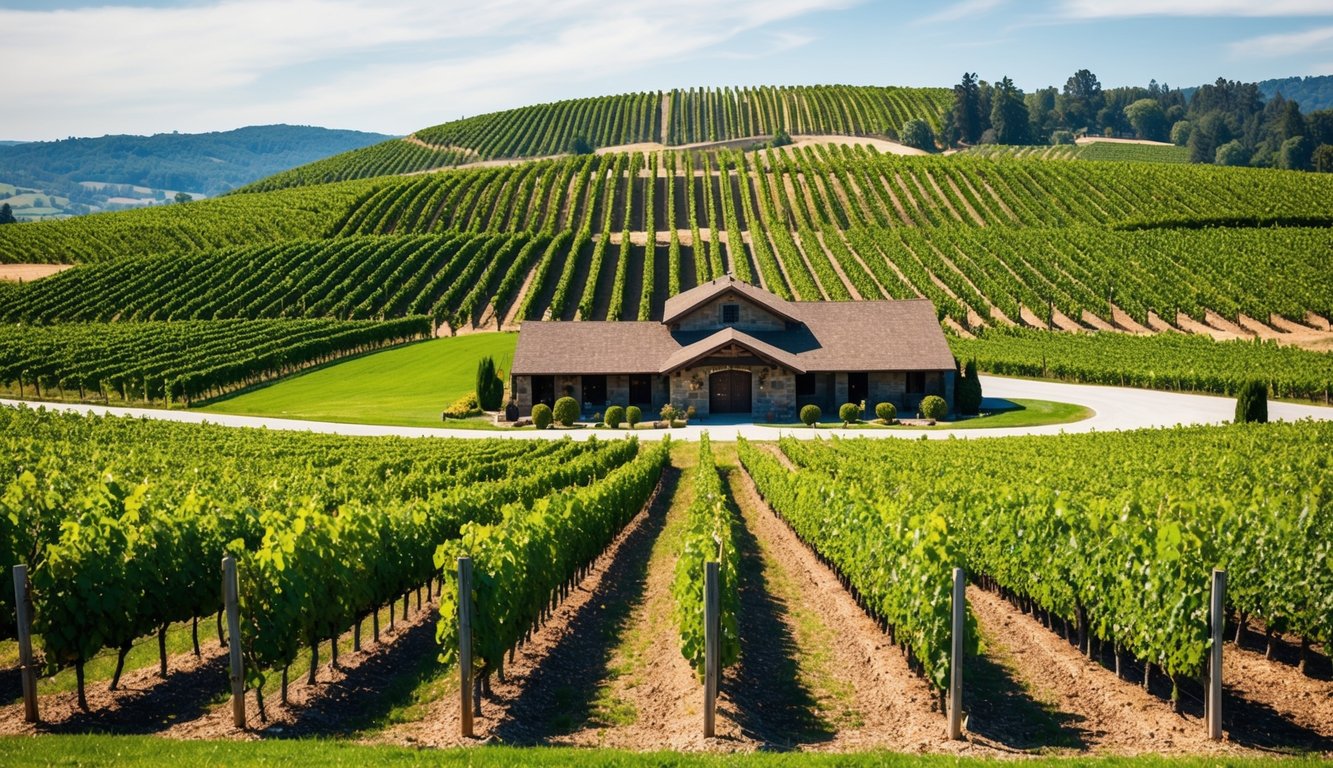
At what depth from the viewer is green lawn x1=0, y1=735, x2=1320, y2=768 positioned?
10.3m

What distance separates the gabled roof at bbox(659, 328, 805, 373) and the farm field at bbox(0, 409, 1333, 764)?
2728 cm

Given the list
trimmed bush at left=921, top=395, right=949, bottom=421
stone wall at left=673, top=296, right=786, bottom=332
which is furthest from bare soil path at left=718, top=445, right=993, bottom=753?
stone wall at left=673, top=296, right=786, bottom=332

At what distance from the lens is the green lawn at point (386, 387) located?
177 ft

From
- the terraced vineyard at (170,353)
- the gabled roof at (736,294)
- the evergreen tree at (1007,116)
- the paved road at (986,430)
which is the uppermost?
the evergreen tree at (1007,116)

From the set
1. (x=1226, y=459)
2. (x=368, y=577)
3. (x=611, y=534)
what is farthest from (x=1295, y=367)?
(x=368, y=577)

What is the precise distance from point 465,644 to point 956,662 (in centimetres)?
571

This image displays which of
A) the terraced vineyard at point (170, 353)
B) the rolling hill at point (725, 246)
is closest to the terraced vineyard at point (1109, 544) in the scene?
the terraced vineyard at point (170, 353)

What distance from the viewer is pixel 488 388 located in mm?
52906

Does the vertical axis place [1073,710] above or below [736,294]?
below

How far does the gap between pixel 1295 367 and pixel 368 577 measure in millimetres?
55663

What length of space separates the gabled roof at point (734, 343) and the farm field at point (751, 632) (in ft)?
89.5

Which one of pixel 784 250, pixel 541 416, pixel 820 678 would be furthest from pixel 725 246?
pixel 820 678

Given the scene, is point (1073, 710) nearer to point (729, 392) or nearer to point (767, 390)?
point (767, 390)

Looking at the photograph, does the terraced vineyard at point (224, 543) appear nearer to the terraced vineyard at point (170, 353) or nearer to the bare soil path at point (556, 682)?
the bare soil path at point (556, 682)
